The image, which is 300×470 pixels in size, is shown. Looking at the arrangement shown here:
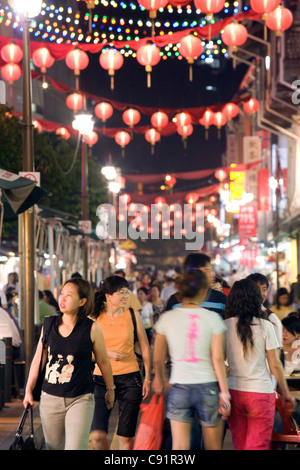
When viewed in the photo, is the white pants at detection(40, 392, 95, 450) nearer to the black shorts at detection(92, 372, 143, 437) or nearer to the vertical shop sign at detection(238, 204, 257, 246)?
the black shorts at detection(92, 372, 143, 437)

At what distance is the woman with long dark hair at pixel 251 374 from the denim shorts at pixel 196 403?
400 mm

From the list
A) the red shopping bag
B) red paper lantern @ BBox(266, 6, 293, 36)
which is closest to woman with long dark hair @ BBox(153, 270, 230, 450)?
the red shopping bag

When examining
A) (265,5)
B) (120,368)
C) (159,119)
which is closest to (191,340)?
(120,368)

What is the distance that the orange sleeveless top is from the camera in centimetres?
739

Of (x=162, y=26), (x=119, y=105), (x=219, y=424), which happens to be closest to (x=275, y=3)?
(x=162, y=26)

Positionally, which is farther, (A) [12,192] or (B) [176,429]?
(A) [12,192]

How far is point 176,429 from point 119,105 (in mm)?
19176

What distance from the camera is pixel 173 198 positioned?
48000 millimetres

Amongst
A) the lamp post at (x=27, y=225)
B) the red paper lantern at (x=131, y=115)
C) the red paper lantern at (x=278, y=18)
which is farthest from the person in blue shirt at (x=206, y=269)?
the red paper lantern at (x=131, y=115)

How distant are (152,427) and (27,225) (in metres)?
8.08

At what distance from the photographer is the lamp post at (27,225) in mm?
13148

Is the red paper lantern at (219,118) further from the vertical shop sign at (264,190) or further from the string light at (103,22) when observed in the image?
the vertical shop sign at (264,190)

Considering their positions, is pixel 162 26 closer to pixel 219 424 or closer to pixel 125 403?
pixel 125 403
